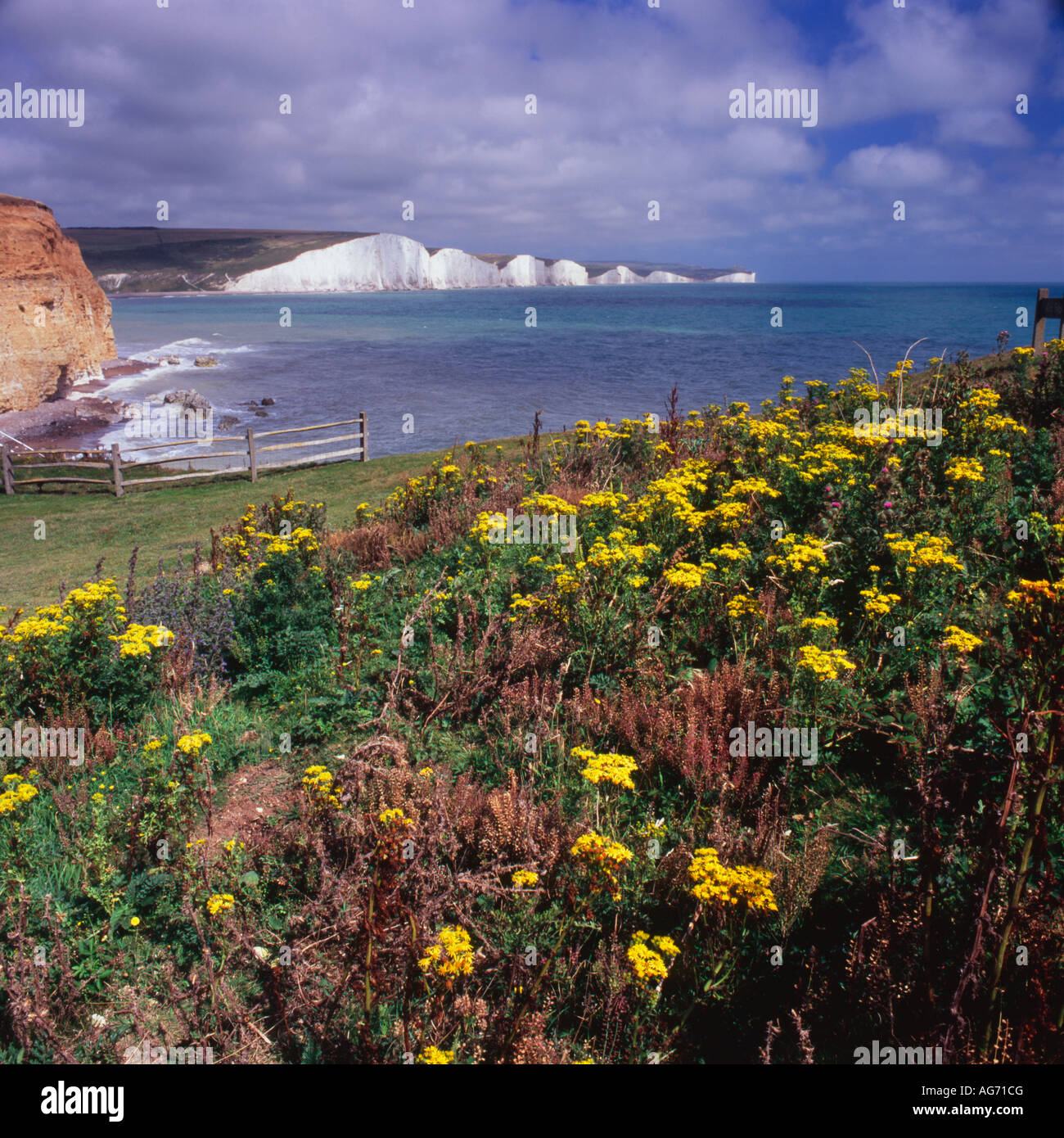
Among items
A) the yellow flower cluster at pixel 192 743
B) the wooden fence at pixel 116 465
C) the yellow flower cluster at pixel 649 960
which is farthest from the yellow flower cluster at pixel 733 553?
the wooden fence at pixel 116 465

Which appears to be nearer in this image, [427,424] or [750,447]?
[750,447]

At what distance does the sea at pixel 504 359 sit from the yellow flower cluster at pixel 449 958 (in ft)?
32.5

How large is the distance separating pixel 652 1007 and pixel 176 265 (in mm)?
225506

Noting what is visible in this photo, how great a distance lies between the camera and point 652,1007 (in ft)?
8.80

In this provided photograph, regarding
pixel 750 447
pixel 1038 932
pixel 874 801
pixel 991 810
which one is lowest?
pixel 874 801

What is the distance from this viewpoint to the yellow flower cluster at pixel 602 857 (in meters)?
2.87

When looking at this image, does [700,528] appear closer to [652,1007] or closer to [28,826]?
[652,1007]

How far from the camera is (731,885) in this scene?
9.30ft

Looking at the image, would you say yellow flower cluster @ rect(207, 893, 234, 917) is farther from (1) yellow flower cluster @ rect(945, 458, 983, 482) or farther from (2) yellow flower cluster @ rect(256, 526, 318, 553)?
(1) yellow flower cluster @ rect(945, 458, 983, 482)

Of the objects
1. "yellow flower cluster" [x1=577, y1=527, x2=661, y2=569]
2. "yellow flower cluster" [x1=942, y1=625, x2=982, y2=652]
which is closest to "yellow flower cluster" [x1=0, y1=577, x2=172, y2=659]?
"yellow flower cluster" [x1=577, y1=527, x2=661, y2=569]

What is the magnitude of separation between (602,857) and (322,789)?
1632 millimetres

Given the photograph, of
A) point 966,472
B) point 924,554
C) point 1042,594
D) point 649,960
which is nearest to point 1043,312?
point 966,472

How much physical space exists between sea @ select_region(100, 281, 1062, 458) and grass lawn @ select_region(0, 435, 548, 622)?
238 inches
